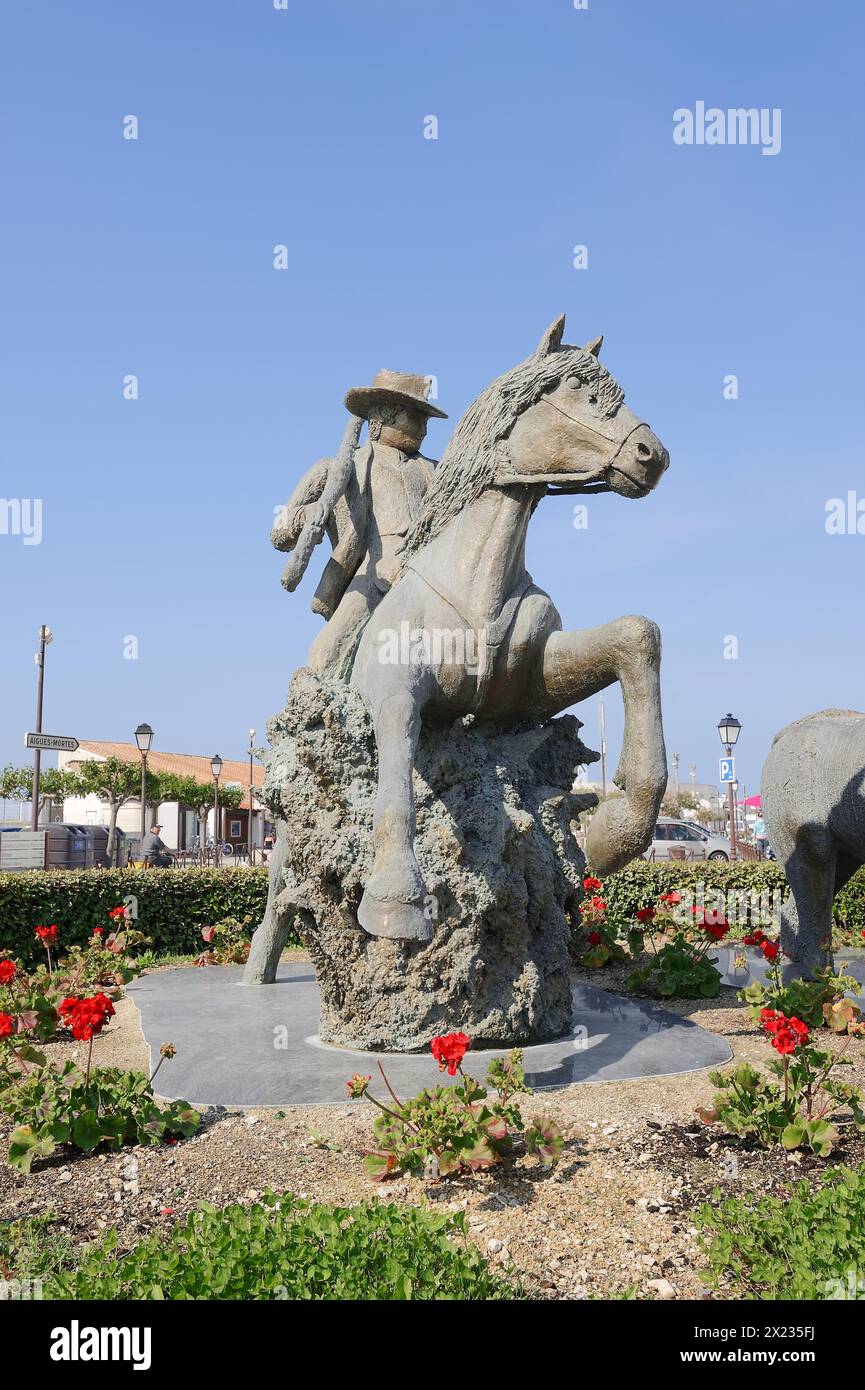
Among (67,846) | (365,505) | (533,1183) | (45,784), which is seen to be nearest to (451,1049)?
(533,1183)

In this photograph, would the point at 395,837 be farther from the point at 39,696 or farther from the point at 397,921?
the point at 39,696

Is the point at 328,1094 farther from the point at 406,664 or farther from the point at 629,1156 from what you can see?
the point at 406,664

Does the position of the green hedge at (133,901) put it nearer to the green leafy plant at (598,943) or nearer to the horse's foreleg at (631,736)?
the green leafy plant at (598,943)

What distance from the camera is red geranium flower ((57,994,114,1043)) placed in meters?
4.22

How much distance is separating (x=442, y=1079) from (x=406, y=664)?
1.97 metres

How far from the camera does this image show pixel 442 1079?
187 inches

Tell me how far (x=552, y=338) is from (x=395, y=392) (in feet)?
4.76

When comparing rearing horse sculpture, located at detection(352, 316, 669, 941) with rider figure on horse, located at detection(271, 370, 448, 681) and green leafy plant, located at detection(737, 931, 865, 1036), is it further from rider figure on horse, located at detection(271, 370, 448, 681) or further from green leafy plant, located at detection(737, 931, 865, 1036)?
green leafy plant, located at detection(737, 931, 865, 1036)

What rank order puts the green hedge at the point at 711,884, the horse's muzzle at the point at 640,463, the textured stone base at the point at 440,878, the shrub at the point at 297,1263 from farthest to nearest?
1. the green hedge at the point at 711,884
2. the textured stone base at the point at 440,878
3. the horse's muzzle at the point at 640,463
4. the shrub at the point at 297,1263

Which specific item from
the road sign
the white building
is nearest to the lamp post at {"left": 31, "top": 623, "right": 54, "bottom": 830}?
the road sign

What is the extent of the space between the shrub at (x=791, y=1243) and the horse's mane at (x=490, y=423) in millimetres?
3479

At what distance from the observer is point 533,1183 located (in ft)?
12.1

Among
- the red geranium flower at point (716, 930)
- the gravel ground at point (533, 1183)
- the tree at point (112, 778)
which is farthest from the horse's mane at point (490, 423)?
the tree at point (112, 778)

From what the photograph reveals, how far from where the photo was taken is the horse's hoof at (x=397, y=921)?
4.37 metres
